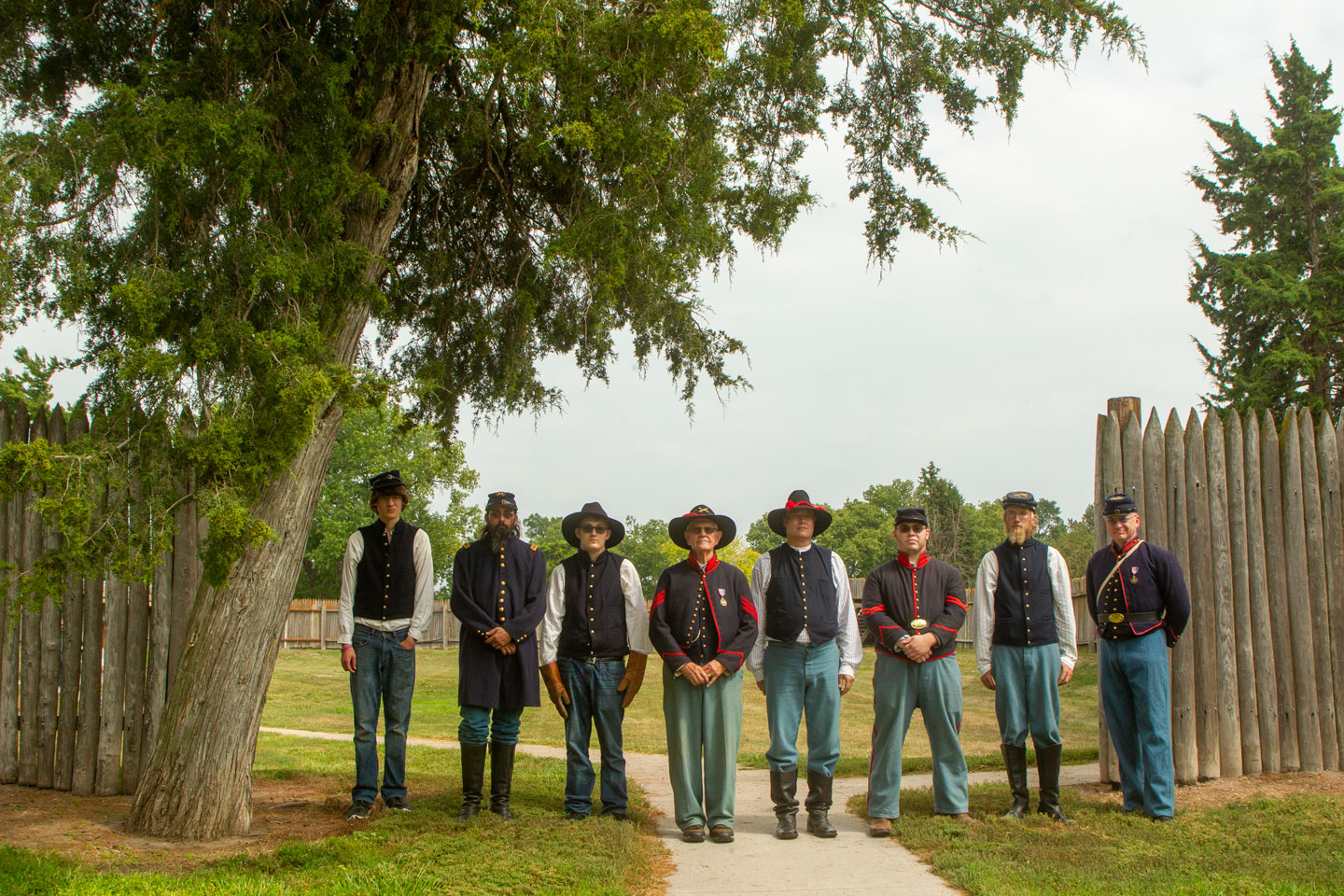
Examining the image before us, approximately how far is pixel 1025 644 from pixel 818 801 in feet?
Answer: 5.58

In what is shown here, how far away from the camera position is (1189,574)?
307 inches

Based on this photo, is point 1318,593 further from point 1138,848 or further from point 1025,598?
point 1138,848

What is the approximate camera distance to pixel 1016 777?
6.73 meters

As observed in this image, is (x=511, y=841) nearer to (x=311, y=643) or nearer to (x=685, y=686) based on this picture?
(x=685, y=686)

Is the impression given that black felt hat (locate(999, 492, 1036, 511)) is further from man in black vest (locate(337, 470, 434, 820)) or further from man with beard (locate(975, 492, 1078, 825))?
man in black vest (locate(337, 470, 434, 820))

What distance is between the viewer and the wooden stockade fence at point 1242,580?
7703 millimetres

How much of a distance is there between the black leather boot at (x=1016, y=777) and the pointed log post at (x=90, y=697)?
616cm

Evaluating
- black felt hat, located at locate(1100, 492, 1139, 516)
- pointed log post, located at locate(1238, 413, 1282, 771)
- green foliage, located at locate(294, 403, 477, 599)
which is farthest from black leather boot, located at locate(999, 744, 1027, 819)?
green foliage, located at locate(294, 403, 477, 599)

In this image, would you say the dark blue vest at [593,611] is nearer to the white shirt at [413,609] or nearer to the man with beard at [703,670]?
the man with beard at [703,670]

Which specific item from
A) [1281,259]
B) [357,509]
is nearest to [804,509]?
[1281,259]

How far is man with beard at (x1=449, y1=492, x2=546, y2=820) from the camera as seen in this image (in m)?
6.61

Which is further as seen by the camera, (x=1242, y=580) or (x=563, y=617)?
(x=1242, y=580)

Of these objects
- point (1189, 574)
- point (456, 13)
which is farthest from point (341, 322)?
point (1189, 574)

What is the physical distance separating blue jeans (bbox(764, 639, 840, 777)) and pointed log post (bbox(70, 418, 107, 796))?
466 cm
